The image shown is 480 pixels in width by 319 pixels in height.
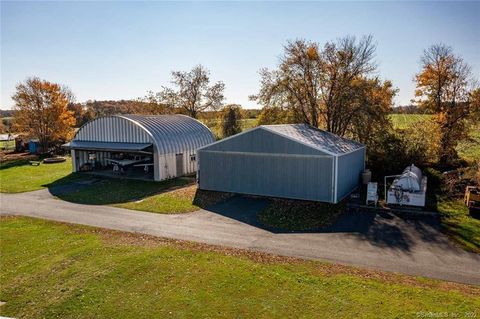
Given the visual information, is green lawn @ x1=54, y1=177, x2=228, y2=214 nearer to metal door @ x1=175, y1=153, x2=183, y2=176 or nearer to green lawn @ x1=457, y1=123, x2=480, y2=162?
metal door @ x1=175, y1=153, x2=183, y2=176

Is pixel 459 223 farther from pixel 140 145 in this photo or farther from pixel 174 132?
pixel 140 145

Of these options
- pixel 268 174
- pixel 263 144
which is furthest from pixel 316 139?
pixel 268 174

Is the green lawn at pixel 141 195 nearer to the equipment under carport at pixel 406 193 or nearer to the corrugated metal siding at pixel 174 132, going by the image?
the corrugated metal siding at pixel 174 132

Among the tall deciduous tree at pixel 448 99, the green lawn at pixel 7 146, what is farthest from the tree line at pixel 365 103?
the green lawn at pixel 7 146

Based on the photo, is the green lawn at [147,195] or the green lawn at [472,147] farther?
the green lawn at [472,147]

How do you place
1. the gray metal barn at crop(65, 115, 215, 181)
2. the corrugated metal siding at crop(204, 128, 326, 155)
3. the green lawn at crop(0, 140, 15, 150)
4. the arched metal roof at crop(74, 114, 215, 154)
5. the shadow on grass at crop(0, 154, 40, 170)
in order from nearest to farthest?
the corrugated metal siding at crop(204, 128, 326, 155), the gray metal barn at crop(65, 115, 215, 181), the arched metal roof at crop(74, 114, 215, 154), the shadow on grass at crop(0, 154, 40, 170), the green lawn at crop(0, 140, 15, 150)

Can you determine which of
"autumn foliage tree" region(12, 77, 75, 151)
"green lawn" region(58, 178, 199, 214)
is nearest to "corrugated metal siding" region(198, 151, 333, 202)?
"green lawn" region(58, 178, 199, 214)

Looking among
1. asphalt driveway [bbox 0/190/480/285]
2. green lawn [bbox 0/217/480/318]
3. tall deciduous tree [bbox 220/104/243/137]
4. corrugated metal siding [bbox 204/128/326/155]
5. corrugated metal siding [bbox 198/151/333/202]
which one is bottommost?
green lawn [bbox 0/217/480/318]
